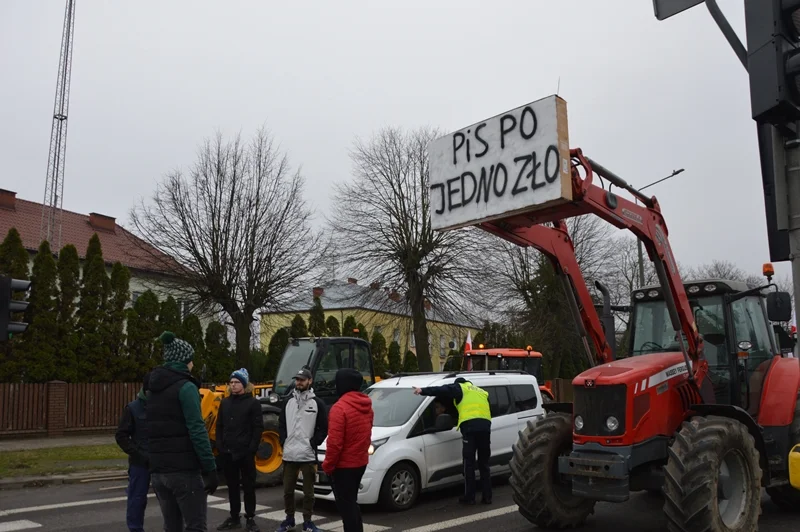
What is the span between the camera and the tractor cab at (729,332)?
8.37 meters

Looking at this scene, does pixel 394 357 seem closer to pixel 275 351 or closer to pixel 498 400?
pixel 275 351

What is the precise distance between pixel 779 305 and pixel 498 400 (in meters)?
4.37

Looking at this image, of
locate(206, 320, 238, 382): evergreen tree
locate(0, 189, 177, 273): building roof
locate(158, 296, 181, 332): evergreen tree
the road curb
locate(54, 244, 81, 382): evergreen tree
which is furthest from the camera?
locate(0, 189, 177, 273): building roof

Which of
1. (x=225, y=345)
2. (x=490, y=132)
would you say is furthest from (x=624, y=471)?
(x=225, y=345)

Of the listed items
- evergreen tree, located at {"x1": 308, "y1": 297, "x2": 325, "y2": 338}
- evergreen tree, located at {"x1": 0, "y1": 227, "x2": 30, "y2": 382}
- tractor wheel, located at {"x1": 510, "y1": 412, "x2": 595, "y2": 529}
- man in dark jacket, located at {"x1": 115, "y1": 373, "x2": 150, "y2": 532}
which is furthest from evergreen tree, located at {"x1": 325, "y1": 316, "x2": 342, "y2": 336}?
man in dark jacket, located at {"x1": 115, "y1": 373, "x2": 150, "y2": 532}

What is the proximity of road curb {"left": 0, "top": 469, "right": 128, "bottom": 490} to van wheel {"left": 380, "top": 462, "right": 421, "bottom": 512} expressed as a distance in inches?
275

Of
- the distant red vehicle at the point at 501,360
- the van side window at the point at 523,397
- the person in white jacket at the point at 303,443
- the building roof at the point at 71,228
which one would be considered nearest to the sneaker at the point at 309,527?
the person in white jacket at the point at 303,443

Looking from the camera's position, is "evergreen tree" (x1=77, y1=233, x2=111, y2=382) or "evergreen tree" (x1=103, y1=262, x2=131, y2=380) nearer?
"evergreen tree" (x1=77, y1=233, x2=111, y2=382)

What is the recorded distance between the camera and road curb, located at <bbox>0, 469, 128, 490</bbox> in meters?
12.4

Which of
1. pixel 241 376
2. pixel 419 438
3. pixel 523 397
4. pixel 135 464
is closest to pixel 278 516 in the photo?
pixel 241 376

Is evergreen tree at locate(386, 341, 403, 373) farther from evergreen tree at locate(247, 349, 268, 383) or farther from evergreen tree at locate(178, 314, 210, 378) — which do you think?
evergreen tree at locate(178, 314, 210, 378)

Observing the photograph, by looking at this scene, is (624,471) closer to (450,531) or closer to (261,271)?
(450,531)

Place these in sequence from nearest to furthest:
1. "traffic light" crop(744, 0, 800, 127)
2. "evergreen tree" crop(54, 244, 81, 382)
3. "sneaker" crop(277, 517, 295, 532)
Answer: "traffic light" crop(744, 0, 800, 127) → "sneaker" crop(277, 517, 295, 532) → "evergreen tree" crop(54, 244, 81, 382)

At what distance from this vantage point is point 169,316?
86.9 feet
